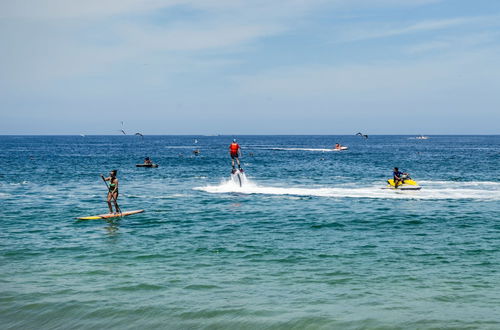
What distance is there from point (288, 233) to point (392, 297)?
34.7ft

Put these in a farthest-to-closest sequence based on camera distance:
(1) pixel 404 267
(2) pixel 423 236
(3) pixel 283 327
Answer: (2) pixel 423 236
(1) pixel 404 267
(3) pixel 283 327

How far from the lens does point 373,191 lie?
145ft

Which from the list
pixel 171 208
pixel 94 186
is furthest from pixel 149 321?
pixel 94 186

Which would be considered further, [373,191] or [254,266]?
[373,191]

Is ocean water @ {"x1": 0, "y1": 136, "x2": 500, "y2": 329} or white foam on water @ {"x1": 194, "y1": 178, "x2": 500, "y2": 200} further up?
ocean water @ {"x1": 0, "y1": 136, "x2": 500, "y2": 329}

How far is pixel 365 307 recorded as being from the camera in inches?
526

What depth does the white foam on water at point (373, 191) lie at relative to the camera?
40.3 meters

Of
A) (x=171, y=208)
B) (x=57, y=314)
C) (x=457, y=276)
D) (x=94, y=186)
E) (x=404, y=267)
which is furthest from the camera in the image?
(x=94, y=186)

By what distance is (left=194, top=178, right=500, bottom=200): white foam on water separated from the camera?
132 ft

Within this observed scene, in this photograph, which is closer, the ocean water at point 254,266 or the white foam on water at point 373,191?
the ocean water at point 254,266

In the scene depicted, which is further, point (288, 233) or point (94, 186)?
point (94, 186)

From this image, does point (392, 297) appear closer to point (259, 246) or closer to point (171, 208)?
point (259, 246)

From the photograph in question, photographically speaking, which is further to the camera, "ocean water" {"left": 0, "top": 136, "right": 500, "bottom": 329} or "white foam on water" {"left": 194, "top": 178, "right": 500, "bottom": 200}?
"white foam on water" {"left": 194, "top": 178, "right": 500, "bottom": 200}

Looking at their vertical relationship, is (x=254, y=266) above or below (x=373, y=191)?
above
